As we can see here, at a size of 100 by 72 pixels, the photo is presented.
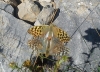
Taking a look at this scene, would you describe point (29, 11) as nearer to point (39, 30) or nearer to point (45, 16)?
point (45, 16)

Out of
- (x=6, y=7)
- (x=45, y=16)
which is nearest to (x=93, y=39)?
(x=45, y=16)

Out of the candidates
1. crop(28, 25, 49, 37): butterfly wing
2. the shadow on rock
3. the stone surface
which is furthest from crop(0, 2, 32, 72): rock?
the shadow on rock

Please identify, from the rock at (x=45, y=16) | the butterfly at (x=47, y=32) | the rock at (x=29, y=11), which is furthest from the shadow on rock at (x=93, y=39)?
the rock at (x=29, y=11)

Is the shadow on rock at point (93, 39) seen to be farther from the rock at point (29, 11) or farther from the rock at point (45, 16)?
the rock at point (29, 11)

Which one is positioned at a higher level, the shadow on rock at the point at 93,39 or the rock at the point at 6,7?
the rock at the point at 6,7

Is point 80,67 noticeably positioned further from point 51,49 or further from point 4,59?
point 4,59

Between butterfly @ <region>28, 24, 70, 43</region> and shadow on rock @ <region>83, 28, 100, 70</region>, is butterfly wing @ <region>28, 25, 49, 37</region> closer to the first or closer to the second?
butterfly @ <region>28, 24, 70, 43</region>

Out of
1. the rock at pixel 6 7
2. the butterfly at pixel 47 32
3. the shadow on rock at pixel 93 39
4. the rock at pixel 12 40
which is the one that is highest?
the butterfly at pixel 47 32

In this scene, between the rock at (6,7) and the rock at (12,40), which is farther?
the rock at (6,7)
